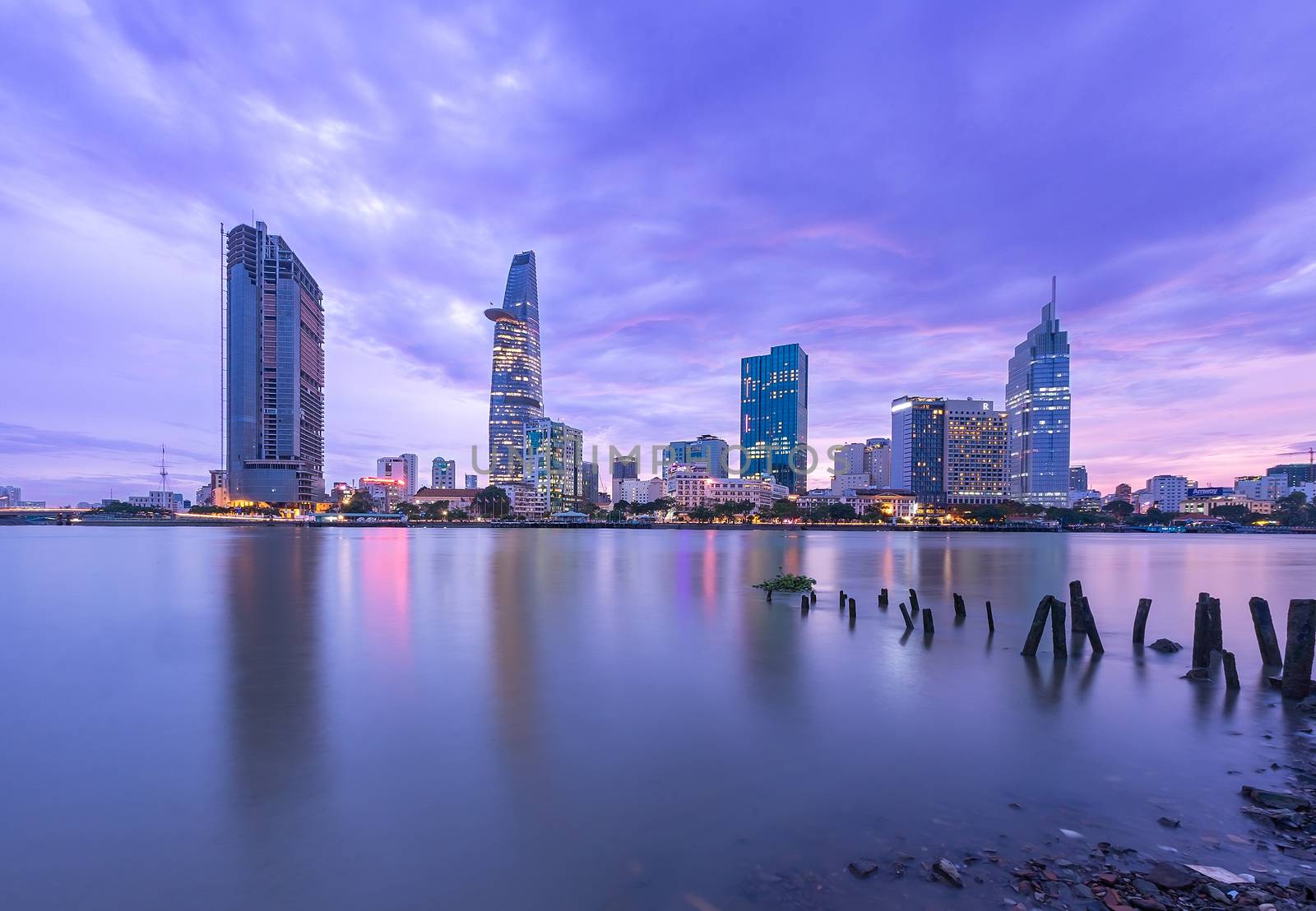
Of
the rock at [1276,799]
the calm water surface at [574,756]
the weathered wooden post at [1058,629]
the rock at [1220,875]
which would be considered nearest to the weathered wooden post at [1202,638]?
the calm water surface at [574,756]

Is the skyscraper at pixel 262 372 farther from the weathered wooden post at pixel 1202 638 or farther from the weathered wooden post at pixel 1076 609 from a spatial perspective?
the weathered wooden post at pixel 1202 638

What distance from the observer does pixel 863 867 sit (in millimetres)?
6891

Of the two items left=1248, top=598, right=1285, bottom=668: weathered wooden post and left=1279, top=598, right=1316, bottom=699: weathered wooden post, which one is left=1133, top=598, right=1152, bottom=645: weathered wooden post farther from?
left=1279, top=598, right=1316, bottom=699: weathered wooden post

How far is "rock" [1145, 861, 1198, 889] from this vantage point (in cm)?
640

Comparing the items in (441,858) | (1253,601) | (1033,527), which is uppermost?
(1253,601)

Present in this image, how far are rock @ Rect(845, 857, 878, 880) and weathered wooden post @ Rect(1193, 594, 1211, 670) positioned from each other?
15.6 m

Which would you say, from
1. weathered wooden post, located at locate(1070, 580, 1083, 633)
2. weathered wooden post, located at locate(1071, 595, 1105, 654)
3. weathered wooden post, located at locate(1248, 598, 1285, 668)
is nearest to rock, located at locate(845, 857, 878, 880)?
weathered wooden post, located at locate(1071, 595, 1105, 654)

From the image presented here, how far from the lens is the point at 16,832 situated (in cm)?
803

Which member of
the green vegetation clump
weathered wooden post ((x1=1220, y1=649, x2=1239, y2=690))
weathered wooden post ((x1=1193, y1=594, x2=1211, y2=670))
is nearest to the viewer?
weathered wooden post ((x1=1220, y1=649, x2=1239, y2=690))

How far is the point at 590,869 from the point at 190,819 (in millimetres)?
5989

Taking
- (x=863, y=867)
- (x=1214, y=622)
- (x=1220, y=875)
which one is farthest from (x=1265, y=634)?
(x=863, y=867)

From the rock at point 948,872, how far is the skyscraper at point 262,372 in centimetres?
21952

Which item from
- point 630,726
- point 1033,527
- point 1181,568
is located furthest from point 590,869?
point 1033,527

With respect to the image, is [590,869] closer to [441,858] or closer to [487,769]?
[441,858]
